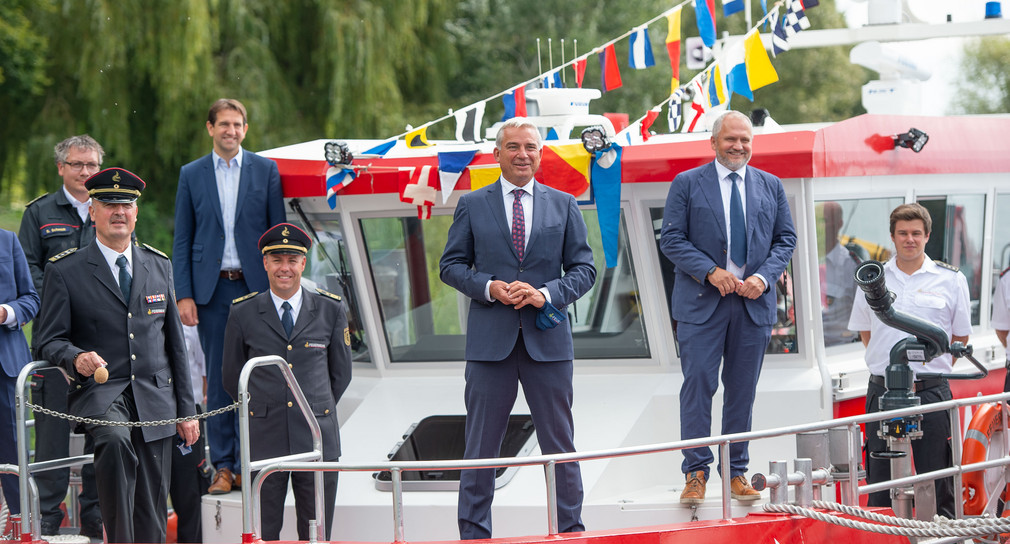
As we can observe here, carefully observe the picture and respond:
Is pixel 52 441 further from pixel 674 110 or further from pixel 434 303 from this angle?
pixel 674 110

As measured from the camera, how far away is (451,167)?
21.8ft

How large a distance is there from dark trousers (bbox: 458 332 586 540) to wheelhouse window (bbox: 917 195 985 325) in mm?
3103

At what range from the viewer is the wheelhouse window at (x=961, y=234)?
7598 millimetres

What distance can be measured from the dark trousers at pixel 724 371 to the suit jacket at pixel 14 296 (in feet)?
10.6

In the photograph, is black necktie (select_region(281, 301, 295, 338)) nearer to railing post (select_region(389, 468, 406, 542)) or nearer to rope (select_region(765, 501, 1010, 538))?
railing post (select_region(389, 468, 406, 542))

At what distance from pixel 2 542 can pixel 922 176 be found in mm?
5318

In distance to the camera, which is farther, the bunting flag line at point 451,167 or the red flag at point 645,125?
the red flag at point 645,125

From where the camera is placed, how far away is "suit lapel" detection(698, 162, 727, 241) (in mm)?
5934

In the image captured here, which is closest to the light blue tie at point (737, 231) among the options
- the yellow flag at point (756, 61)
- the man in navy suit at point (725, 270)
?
the man in navy suit at point (725, 270)

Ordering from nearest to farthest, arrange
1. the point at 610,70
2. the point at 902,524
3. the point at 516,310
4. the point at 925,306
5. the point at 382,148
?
the point at 902,524 < the point at 516,310 < the point at 925,306 < the point at 382,148 < the point at 610,70

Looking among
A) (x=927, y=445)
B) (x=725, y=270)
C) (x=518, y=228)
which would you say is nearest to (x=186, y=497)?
(x=518, y=228)

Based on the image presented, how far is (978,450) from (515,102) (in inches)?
140

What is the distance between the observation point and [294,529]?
6.22m

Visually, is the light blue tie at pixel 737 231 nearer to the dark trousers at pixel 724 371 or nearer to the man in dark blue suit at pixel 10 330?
the dark trousers at pixel 724 371
